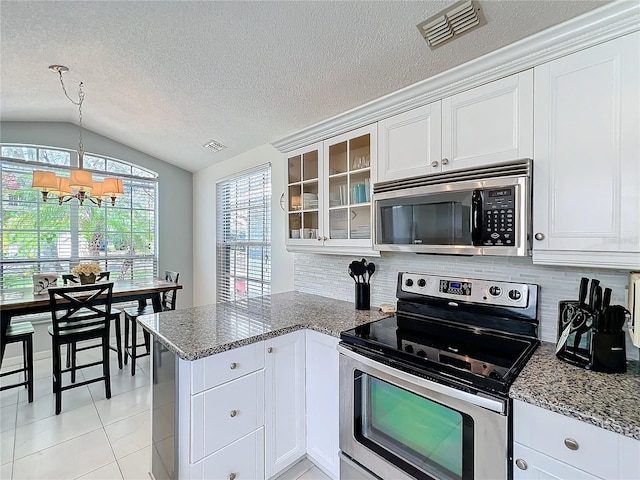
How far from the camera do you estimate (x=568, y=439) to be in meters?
0.99

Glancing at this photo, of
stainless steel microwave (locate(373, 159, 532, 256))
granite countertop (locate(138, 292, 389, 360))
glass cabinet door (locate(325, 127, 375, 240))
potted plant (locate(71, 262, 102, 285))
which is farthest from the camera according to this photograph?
potted plant (locate(71, 262, 102, 285))

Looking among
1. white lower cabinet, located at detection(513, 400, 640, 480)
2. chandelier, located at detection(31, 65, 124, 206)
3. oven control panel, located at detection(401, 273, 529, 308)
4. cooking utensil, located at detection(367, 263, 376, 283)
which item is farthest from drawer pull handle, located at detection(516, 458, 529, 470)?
chandelier, located at detection(31, 65, 124, 206)

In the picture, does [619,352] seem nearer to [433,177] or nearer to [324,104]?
[433,177]

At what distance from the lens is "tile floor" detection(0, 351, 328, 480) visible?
1901mm

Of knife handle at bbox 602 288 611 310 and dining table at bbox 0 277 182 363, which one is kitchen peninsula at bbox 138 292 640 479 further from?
dining table at bbox 0 277 182 363

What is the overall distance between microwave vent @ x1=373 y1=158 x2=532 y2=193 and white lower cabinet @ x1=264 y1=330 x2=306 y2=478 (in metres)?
1.03

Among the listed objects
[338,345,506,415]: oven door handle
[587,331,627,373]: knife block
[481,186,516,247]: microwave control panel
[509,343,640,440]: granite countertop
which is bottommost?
[338,345,506,415]: oven door handle

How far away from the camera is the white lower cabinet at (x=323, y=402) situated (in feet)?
5.67

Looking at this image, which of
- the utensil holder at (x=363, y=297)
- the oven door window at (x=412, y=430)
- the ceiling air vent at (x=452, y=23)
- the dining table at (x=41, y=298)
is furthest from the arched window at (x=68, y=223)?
the ceiling air vent at (x=452, y=23)

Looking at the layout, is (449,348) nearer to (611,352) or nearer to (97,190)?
(611,352)

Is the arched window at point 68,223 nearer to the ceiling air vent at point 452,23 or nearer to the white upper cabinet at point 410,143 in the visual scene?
the white upper cabinet at point 410,143

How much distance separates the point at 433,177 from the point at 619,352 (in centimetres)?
104

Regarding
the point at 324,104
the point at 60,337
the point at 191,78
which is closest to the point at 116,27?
the point at 191,78

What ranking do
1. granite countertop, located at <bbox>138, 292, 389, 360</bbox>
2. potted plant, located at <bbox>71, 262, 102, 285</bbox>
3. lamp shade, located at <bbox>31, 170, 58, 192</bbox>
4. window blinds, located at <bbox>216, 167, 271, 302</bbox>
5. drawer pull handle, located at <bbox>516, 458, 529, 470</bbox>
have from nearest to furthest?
drawer pull handle, located at <bbox>516, 458, 529, 470</bbox> < granite countertop, located at <bbox>138, 292, 389, 360</bbox> < lamp shade, located at <bbox>31, 170, 58, 192</bbox> < potted plant, located at <bbox>71, 262, 102, 285</bbox> < window blinds, located at <bbox>216, 167, 271, 302</bbox>
